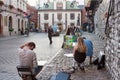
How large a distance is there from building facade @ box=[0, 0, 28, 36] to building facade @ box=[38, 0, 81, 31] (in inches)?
1176

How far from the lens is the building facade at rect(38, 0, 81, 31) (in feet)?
297

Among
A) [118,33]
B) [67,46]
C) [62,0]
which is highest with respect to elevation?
[62,0]

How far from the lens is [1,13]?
143 ft

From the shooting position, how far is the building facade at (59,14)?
90375 mm

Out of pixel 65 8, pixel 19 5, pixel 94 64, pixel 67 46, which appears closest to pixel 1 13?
pixel 19 5

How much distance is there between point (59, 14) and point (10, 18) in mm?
40781

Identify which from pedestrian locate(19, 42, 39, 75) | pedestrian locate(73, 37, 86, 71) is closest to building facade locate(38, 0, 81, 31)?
pedestrian locate(73, 37, 86, 71)

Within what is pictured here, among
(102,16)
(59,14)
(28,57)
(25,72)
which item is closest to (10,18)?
(102,16)

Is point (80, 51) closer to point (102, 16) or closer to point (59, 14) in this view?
point (102, 16)

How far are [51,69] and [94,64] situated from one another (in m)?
1.86

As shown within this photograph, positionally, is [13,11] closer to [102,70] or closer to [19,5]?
[19,5]

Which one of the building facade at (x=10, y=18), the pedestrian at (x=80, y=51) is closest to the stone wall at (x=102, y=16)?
the pedestrian at (x=80, y=51)

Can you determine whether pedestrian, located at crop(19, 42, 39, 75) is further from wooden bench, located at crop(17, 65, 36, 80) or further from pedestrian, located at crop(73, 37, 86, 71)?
pedestrian, located at crop(73, 37, 86, 71)

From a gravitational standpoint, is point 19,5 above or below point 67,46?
above
